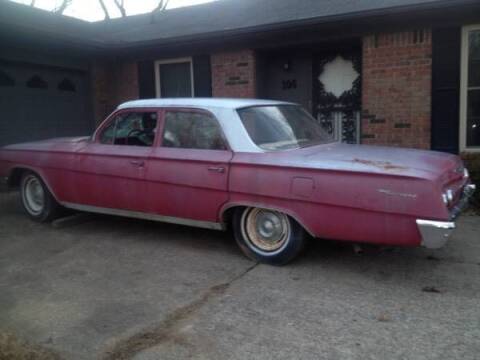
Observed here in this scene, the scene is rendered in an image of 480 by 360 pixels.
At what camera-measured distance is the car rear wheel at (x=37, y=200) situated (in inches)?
238

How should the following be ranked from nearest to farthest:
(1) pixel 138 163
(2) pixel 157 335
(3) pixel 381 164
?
(2) pixel 157 335, (3) pixel 381 164, (1) pixel 138 163

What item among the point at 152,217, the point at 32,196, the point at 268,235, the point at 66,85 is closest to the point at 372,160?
the point at 268,235

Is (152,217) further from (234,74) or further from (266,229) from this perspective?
(234,74)

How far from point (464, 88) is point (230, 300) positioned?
225 inches

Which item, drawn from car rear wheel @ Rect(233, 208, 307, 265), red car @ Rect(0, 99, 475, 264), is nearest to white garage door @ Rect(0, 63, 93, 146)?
red car @ Rect(0, 99, 475, 264)

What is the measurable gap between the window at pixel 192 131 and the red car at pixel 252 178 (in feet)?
0.04

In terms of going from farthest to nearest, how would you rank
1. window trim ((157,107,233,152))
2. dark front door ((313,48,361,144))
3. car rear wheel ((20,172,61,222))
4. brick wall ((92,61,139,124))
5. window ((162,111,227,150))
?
brick wall ((92,61,139,124)), dark front door ((313,48,361,144)), car rear wheel ((20,172,61,222)), window ((162,111,227,150)), window trim ((157,107,233,152))

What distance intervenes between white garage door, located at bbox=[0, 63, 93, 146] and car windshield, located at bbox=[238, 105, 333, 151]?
605 cm

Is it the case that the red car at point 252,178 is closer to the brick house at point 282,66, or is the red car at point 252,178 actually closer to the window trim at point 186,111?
the window trim at point 186,111

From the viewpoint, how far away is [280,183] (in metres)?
4.10

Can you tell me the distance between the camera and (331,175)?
12.6 feet

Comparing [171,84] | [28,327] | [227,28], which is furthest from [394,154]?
[171,84]

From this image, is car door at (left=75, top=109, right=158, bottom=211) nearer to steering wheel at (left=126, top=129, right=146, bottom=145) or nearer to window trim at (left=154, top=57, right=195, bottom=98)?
steering wheel at (left=126, top=129, right=146, bottom=145)

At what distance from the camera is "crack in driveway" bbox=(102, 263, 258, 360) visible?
2900 mm
